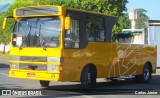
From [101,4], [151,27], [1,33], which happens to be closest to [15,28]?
[151,27]

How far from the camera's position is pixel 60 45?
1405 centimetres

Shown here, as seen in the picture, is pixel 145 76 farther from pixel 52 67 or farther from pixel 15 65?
pixel 15 65

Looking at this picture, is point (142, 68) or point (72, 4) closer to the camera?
point (142, 68)

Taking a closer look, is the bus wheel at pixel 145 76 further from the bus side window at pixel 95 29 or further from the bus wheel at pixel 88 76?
the bus wheel at pixel 88 76

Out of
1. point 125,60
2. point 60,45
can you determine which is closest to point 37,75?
point 60,45

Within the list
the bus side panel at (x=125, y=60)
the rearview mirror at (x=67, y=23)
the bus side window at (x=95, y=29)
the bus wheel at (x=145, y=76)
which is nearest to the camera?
the rearview mirror at (x=67, y=23)

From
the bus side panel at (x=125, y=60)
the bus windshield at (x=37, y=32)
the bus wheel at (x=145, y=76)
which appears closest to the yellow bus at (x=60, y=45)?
the bus windshield at (x=37, y=32)

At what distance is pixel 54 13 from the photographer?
47.0ft

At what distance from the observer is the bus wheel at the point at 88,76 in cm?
1523

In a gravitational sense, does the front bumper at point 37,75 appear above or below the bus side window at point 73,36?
below

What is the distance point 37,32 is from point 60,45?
1162 mm

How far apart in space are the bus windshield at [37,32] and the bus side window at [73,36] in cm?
36

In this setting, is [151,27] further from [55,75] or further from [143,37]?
[55,75]

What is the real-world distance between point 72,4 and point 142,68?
90.5ft
